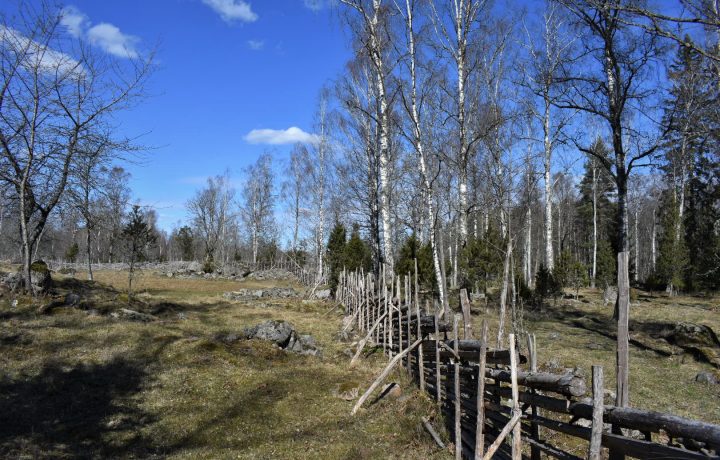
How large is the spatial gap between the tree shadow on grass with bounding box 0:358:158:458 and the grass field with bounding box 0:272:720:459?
2cm

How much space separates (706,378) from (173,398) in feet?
32.5

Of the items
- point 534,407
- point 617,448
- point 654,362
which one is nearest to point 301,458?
point 534,407

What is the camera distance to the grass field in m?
6.26

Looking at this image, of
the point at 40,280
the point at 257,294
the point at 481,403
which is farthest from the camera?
the point at 257,294

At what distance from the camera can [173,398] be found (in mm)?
7922

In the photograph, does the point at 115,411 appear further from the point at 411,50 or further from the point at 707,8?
the point at 411,50

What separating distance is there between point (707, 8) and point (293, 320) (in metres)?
14.0

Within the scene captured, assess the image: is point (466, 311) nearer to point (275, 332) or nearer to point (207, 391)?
point (207, 391)

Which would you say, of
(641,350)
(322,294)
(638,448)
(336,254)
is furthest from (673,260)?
(638,448)

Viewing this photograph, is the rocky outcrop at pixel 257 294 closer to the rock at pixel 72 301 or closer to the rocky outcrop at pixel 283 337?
the rock at pixel 72 301

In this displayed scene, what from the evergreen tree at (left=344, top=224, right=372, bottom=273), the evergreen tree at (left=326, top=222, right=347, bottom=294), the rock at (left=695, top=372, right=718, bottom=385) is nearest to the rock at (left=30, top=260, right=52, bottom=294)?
the evergreen tree at (left=326, top=222, right=347, bottom=294)

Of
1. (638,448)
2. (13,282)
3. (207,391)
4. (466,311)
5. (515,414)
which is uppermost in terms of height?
(466,311)

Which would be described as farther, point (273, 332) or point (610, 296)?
point (610, 296)

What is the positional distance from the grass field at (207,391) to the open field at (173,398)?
0.02 m
